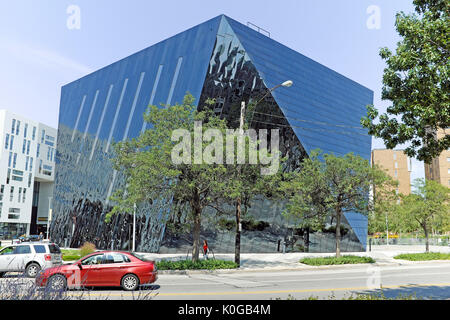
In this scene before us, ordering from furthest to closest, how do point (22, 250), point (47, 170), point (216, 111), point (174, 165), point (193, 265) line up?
point (47, 170) → point (216, 111) → point (193, 265) → point (174, 165) → point (22, 250)

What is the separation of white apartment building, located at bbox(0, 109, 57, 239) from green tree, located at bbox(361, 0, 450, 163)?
79.6m

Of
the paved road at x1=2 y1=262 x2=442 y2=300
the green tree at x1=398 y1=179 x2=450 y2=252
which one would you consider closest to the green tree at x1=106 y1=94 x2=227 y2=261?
the paved road at x1=2 y1=262 x2=442 y2=300

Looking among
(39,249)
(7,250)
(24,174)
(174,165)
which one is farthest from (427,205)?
(24,174)

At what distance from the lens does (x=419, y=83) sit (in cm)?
988

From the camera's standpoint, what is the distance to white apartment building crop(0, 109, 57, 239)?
243 ft

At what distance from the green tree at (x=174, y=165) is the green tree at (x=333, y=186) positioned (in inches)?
289

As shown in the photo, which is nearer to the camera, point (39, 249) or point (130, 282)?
point (130, 282)

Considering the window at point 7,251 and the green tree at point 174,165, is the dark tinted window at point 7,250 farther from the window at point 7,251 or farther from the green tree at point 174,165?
the green tree at point 174,165

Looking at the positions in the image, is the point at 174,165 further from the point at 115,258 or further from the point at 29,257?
the point at 29,257

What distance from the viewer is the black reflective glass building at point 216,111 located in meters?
34.2

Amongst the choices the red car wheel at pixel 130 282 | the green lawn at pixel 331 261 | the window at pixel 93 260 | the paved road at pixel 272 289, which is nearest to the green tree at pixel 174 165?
the paved road at pixel 272 289

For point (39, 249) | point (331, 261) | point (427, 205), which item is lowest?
point (331, 261)

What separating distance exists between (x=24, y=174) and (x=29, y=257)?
71110mm

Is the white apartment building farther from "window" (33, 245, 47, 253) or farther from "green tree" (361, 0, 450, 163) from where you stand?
"green tree" (361, 0, 450, 163)
